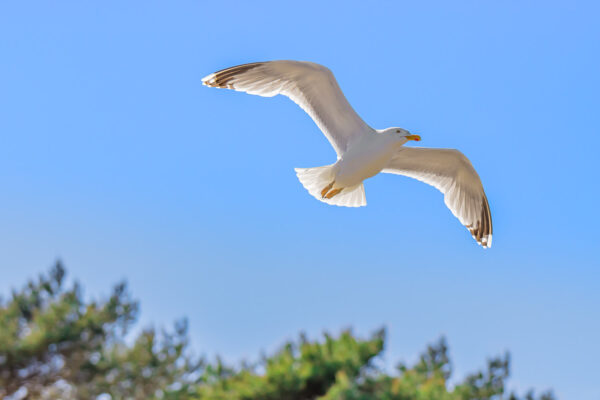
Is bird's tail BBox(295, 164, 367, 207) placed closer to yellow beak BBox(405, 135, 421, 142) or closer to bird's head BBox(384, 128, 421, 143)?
bird's head BBox(384, 128, 421, 143)

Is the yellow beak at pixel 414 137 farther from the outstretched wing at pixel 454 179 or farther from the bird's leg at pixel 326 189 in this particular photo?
the bird's leg at pixel 326 189

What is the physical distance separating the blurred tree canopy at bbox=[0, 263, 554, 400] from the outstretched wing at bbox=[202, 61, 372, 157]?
2833 mm

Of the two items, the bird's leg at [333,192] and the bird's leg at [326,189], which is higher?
Result: the bird's leg at [326,189]

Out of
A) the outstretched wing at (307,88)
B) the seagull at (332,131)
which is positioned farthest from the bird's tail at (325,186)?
the outstretched wing at (307,88)

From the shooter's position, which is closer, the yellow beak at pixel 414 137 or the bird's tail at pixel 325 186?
the yellow beak at pixel 414 137

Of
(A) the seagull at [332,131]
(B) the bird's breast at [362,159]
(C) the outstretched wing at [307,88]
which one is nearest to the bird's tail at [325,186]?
(A) the seagull at [332,131]

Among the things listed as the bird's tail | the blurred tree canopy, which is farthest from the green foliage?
the bird's tail

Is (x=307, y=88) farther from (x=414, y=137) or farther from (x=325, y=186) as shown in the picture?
(x=414, y=137)

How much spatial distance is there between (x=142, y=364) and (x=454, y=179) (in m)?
5.27

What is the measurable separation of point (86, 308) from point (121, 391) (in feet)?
4.45

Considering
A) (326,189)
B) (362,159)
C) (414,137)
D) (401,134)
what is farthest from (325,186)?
(414,137)

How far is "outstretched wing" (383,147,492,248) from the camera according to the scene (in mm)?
10023

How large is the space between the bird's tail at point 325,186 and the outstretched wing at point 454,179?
82cm

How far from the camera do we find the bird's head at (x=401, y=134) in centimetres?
899
